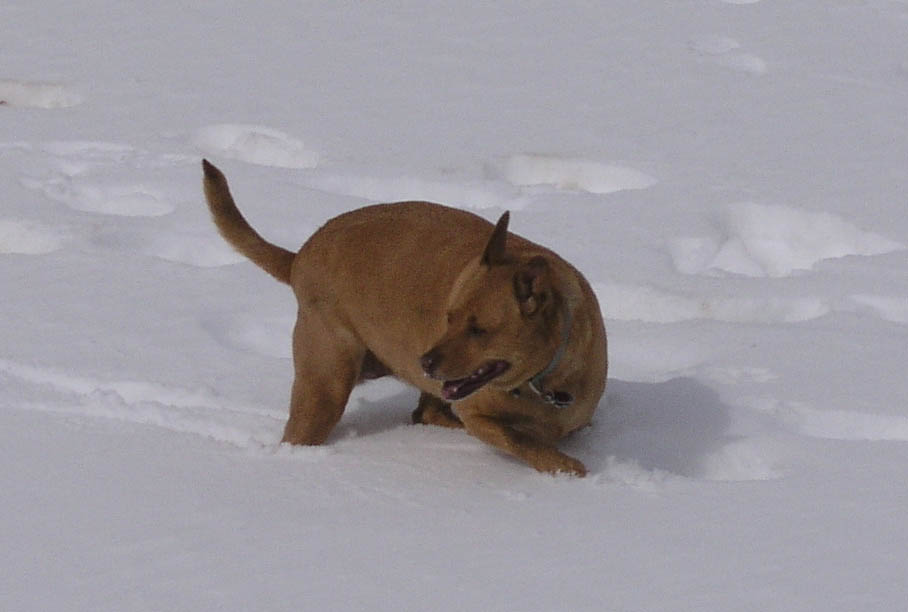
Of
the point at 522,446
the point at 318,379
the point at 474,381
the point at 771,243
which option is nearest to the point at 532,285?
the point at 474,381

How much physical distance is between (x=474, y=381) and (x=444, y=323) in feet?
0.87

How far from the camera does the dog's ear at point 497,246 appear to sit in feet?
11.7

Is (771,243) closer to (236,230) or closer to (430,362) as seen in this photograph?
(236,230)

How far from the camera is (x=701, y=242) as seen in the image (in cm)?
573

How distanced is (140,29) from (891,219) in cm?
490

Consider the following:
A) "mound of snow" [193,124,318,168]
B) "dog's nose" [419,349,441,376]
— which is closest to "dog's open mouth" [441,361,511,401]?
"dog's nose" [419,349,441,376]

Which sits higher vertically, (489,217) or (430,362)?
(430,362)

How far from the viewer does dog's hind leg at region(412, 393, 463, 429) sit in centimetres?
436

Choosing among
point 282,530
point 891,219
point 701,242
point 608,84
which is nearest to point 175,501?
point 282,530

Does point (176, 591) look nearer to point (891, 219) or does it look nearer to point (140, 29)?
point (891, 219)

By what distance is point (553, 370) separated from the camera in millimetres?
3791

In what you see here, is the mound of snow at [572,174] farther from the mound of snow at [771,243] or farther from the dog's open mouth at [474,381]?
the dog's open mouth at [474,381]

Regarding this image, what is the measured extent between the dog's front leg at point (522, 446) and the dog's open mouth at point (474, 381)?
0.25 m

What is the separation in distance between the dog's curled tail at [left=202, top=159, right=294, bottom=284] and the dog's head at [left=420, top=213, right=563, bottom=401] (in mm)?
979
